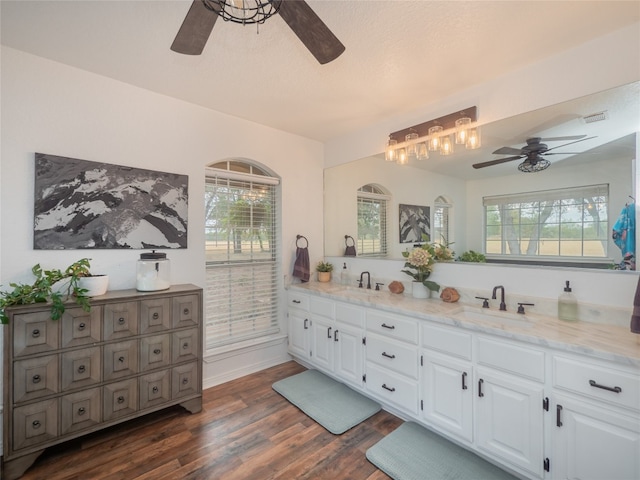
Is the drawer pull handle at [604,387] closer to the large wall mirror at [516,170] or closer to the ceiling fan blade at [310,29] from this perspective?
the large wall mirror at [516,170]

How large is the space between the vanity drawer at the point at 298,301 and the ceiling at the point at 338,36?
194 centimetres

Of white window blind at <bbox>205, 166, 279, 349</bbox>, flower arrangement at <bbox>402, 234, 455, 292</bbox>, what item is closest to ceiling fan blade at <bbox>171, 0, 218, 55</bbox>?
white window blind at <bbox>205, 166, 279, 349</bbox>

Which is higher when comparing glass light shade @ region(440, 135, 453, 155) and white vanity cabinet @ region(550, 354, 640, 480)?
glass light shade @ region(440, 135, 453, 155)

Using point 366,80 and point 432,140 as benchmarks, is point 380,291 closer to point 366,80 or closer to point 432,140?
point 432,140

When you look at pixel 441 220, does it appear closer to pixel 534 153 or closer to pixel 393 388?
pixel 534 153

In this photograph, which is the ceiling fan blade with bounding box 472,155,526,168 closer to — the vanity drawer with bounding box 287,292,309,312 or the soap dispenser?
the soap dispenser

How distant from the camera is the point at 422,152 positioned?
2664mm

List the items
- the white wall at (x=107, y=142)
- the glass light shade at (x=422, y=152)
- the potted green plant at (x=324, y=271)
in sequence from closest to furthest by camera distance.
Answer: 1. the white wall at (x=107, y=142)
2. the glass light shade at (x=422, y=152)
3. the potted green plant at (x=324, y=271)

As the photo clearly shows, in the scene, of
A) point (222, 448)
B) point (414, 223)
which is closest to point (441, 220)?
point (414, 223)

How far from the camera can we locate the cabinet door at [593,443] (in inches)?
50.3

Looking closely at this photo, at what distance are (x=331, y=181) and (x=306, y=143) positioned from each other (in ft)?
1.82

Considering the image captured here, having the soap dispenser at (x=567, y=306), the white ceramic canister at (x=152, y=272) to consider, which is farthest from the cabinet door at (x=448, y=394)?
the white ceramic canister at (x=152, y=272)

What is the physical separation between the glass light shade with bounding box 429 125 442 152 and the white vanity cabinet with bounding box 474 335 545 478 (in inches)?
63.9

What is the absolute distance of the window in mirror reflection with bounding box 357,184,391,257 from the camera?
314 cm
